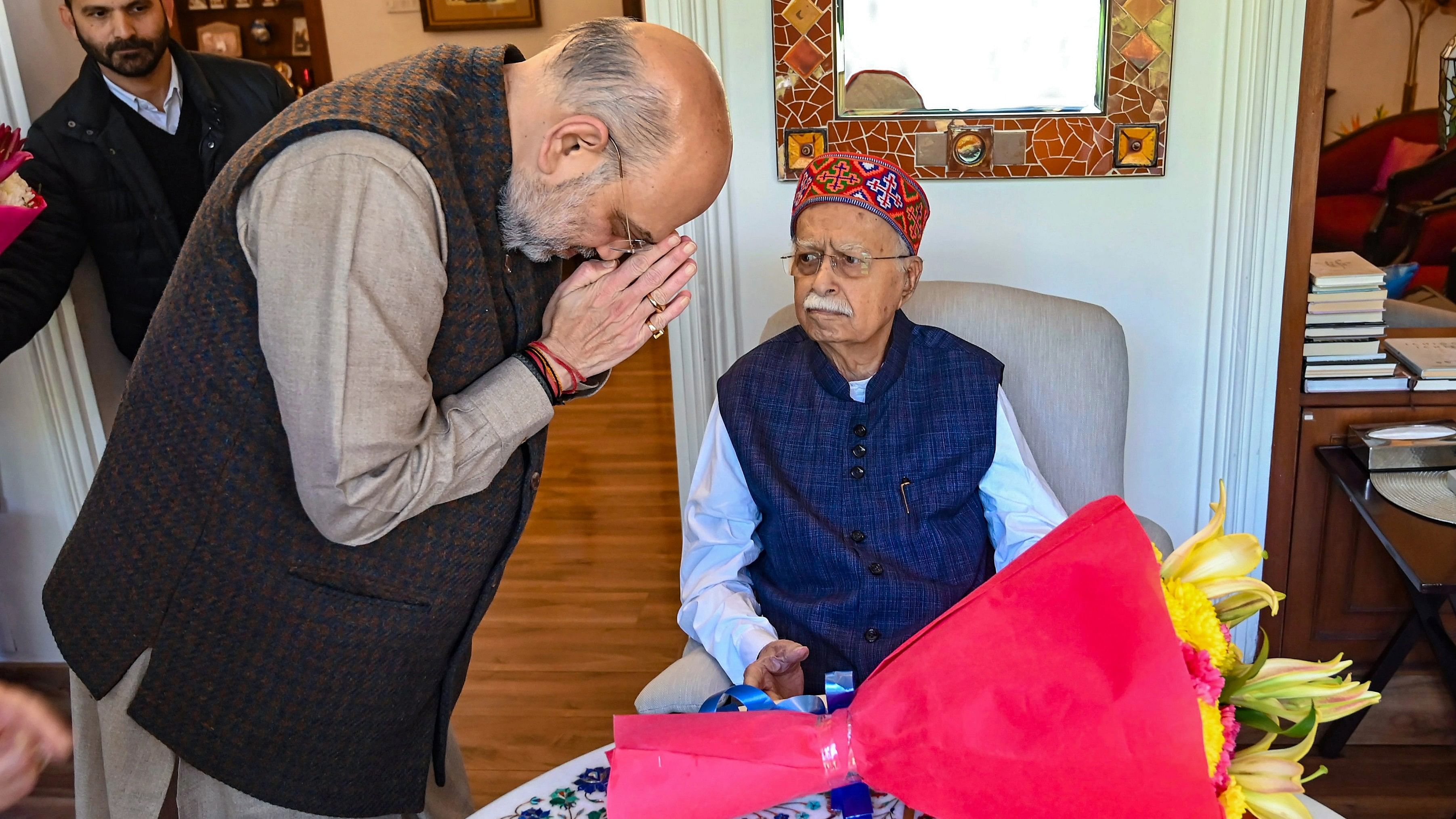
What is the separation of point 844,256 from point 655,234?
0.62 metres

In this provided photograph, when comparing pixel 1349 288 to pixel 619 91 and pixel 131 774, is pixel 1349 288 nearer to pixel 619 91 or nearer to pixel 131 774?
pixel 619 91

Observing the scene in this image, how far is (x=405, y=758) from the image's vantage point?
1425mm

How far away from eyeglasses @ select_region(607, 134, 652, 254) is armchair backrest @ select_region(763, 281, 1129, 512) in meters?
0.86

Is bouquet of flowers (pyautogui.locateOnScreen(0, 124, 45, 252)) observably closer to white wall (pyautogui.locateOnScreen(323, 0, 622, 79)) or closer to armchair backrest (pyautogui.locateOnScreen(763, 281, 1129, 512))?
armchair backrest (pyautogui.locateOnScreen(763, 281, 1129, 512))

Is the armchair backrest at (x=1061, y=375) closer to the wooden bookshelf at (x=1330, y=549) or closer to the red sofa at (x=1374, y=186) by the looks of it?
the wooden bookshelf at (x=1330, y=549)

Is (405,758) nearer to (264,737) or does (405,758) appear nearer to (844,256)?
(264,737)

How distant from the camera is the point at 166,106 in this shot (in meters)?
2.72

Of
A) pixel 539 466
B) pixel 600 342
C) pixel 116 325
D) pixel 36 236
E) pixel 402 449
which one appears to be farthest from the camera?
pixel 116 325

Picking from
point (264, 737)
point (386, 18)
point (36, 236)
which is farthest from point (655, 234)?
point (386, 18)

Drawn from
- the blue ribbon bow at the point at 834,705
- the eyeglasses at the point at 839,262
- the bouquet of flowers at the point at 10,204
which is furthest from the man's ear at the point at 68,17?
the blue ribbon bow at the point at 834,705

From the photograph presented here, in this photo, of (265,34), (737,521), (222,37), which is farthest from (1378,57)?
(222,37)

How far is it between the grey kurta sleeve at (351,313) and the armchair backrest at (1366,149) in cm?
347

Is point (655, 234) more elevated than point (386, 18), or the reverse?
point (386, 18)

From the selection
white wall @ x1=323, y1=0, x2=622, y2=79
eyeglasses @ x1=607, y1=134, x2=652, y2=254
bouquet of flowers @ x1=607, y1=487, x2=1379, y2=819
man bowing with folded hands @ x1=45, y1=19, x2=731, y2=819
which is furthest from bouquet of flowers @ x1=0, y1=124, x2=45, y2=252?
white wall @ x1=323, y1=0, x2=622, y2=79
